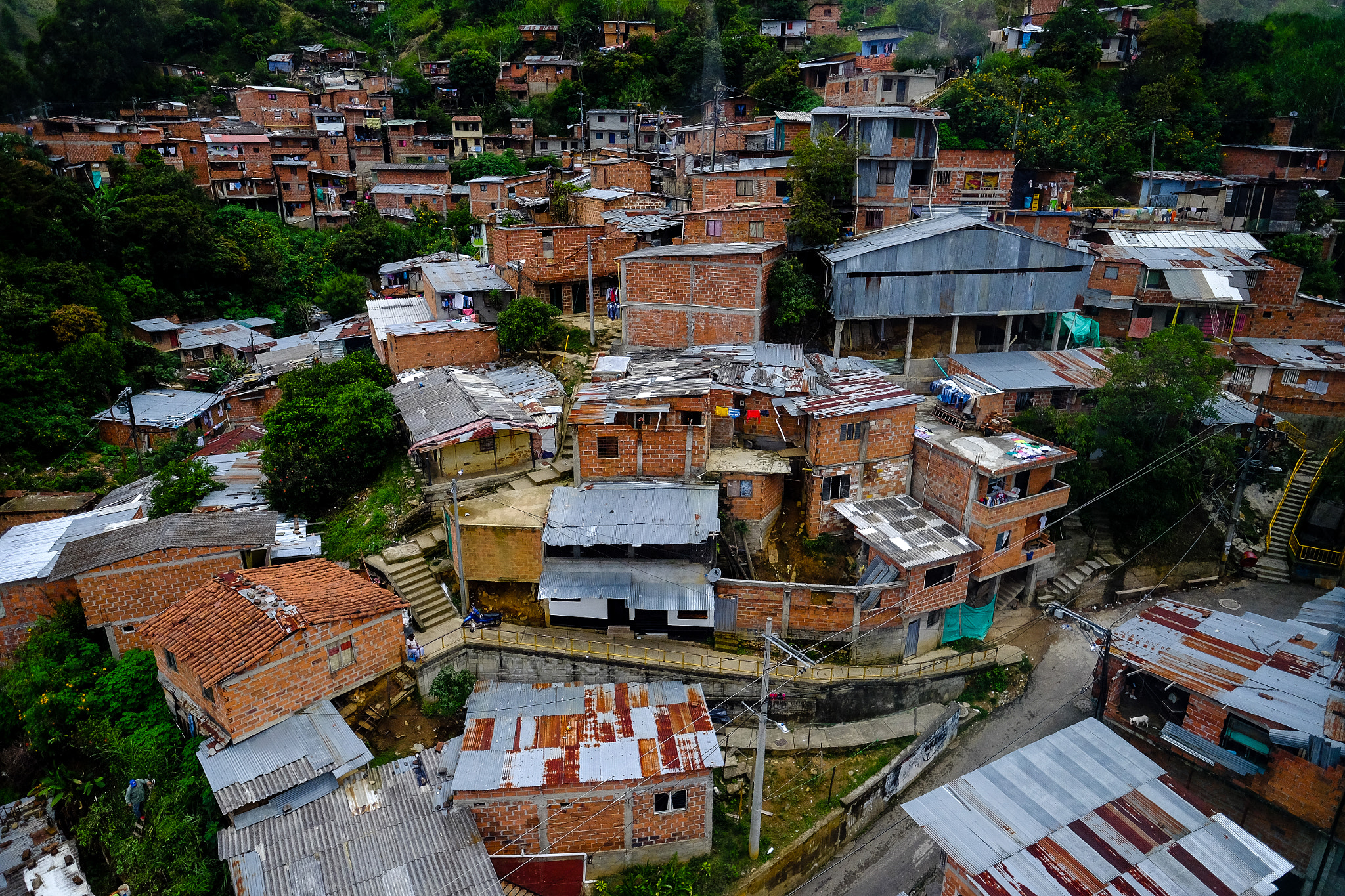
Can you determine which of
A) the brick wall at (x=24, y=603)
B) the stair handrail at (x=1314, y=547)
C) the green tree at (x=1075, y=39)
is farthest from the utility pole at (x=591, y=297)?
the green tree at (x=1075, y=39)

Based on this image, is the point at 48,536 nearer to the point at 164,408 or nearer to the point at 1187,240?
the point at 164,408

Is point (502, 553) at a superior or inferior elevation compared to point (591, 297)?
inferior

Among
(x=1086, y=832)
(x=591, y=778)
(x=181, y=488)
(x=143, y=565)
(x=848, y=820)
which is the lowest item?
(x=848, y=820)

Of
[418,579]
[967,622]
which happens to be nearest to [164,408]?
[418,579]

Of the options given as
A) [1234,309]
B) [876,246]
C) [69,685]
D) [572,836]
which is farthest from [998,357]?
[69,685]

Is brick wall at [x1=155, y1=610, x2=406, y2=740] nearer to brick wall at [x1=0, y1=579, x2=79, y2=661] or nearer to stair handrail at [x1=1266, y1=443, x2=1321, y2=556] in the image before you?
brick wall at [x1=0, y1=579, x2=79, y2=661]

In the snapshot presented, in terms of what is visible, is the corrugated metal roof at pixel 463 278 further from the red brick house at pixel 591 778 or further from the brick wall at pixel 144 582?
the red brick house at pixel 591 778

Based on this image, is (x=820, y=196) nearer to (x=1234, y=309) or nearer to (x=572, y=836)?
(x=1234, y=309)
